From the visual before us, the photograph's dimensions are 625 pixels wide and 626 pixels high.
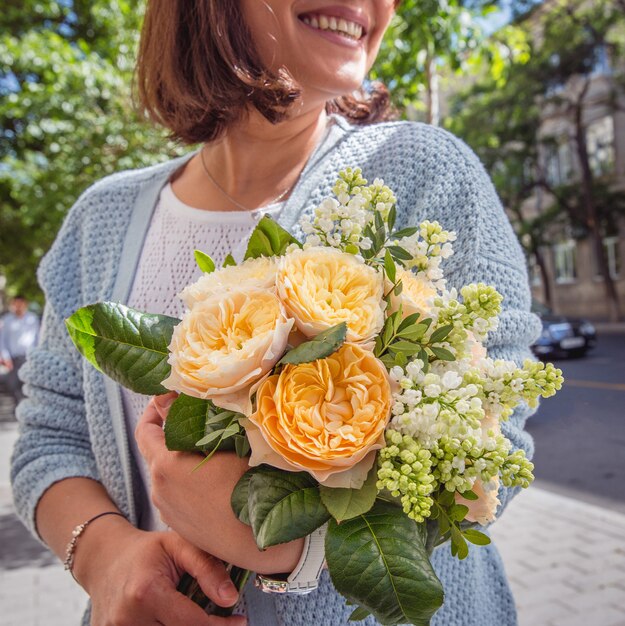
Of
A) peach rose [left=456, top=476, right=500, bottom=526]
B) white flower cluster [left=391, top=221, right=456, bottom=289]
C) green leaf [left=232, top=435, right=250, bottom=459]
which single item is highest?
white flower cluster [left=391, top=221, right=456, bottom=289]

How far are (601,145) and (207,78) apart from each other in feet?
86.3

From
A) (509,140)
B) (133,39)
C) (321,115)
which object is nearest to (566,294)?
(509,140)

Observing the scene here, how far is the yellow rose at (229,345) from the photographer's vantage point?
79cm

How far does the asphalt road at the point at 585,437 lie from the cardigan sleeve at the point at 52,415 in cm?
512

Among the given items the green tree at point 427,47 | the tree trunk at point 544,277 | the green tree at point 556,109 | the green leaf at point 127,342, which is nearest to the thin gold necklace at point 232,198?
the green leaf at point 127,342

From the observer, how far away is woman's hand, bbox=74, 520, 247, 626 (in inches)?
40.0

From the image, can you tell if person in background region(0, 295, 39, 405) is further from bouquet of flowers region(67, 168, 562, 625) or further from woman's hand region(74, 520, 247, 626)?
bouquet of flowers region(67, 168, 562, 625)

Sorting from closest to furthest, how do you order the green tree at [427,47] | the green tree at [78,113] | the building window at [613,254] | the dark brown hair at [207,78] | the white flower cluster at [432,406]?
1. the white flower cluster at [432,406]
2. the dark brown hair at [207,78]
3. the green tree at [427,47]
4. the green tree at [78,113]
5. the building window at [613,254]

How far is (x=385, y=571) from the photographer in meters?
0.79

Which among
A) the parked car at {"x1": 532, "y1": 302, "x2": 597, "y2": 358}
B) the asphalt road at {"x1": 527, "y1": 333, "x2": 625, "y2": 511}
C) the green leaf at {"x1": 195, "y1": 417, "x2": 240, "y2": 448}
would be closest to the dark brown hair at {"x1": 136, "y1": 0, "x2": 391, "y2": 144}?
the green leaf at {"x1": 195, "y1": 417, "x2": 240, "y2": 448}

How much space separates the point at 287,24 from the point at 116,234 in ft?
2.03

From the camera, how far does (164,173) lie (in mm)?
1650

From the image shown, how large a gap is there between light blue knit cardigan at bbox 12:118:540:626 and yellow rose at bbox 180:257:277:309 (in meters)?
0.39

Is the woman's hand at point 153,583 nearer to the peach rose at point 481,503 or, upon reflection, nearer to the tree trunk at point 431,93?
the peach rose at point 481,503
